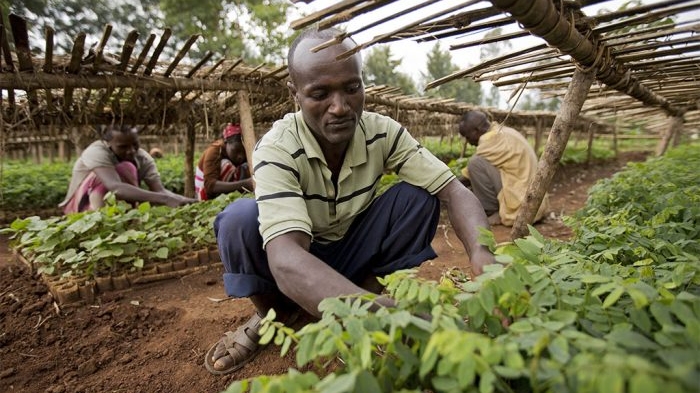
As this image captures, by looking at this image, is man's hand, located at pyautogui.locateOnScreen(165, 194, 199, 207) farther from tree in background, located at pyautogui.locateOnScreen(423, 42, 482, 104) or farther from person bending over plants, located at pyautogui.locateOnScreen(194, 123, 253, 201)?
tree in background, located at pyautogui.locateOnScreen(423, 42, 482, 104)

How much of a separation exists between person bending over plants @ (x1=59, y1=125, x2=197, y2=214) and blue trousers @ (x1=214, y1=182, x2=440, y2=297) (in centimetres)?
305

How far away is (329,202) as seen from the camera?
2.12 m

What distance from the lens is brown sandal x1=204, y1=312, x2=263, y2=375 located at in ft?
6.79

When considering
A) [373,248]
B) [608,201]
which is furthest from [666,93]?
[373,248]

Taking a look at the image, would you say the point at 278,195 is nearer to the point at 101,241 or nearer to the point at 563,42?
the point at 563,42

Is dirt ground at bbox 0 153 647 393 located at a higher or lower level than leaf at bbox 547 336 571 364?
lower

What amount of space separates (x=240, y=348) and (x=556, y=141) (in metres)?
2.11

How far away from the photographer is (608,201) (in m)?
2.87

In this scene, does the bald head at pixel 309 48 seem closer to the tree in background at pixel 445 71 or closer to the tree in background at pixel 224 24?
the tree in background at pixel 224 24

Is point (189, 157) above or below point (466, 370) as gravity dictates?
below

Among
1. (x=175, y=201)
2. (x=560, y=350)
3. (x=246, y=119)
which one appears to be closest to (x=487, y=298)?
(x=560, y=350)

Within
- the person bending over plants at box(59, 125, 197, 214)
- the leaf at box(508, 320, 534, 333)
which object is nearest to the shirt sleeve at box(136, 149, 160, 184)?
the person bending over plants at box(59, 125, 197, 214)

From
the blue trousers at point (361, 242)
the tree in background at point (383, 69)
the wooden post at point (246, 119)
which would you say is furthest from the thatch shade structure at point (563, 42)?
the tree in background at point (383, 69)

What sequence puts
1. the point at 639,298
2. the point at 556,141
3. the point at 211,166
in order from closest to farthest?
the point at 639,298
the point at 556,141
the point at 211,166
